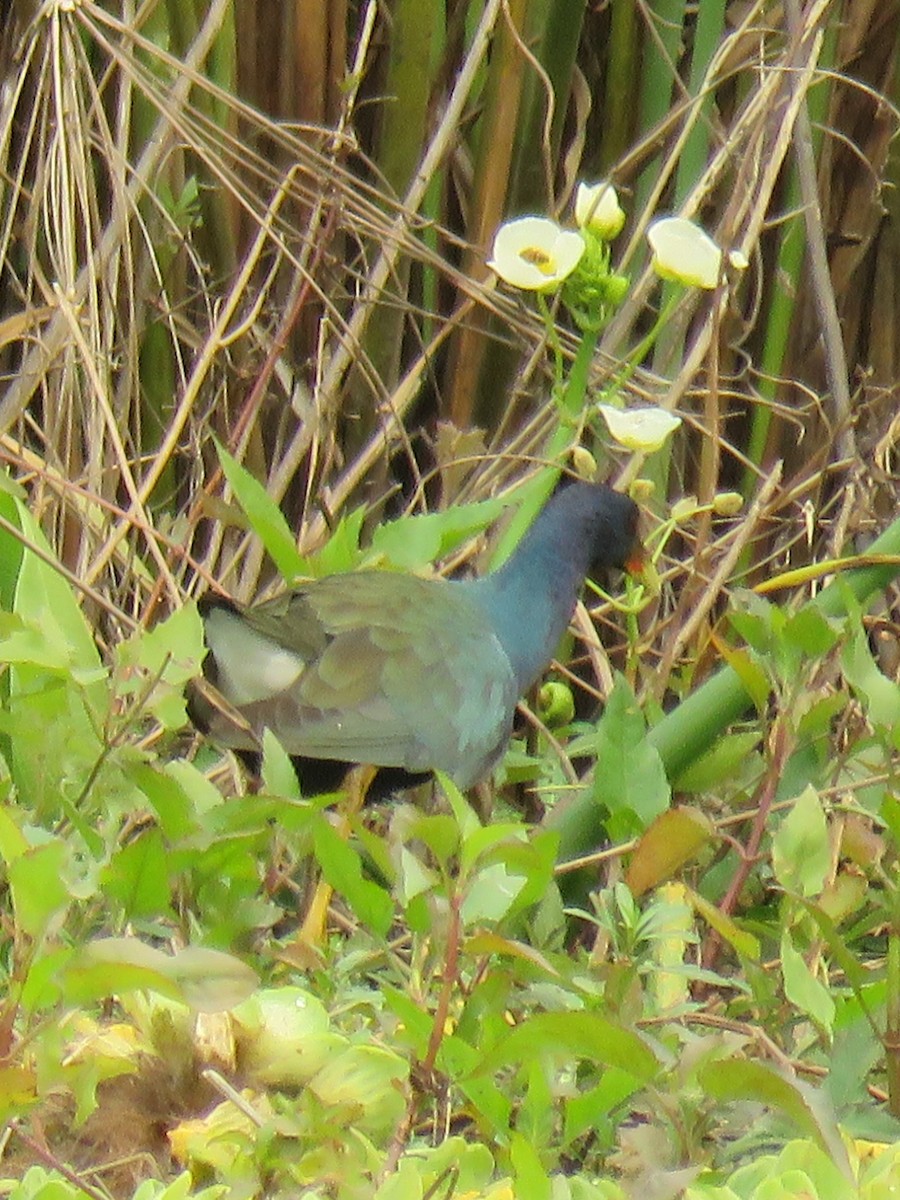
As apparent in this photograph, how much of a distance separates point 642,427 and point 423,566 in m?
0.28

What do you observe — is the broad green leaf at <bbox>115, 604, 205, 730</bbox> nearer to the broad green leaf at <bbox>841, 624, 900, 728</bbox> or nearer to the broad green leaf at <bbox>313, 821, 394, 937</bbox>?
the broad green leaf at <bbox>313, 821, 394, 937</bbox>

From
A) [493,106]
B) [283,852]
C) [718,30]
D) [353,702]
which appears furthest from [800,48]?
[283,852]

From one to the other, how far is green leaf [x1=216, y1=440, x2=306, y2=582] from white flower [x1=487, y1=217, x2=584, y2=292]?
0.27m

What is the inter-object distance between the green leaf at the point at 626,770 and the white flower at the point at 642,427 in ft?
0.72

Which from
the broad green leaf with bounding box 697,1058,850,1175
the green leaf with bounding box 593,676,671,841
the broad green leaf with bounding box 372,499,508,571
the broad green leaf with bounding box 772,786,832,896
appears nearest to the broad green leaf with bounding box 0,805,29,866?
the broad green leaf with bounding box 697,1058,850,1175

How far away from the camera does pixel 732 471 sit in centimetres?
216

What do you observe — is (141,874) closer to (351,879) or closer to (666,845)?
(351,879)

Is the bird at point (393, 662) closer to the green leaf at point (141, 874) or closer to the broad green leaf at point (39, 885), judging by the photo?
the green leaf at point (141, 874)

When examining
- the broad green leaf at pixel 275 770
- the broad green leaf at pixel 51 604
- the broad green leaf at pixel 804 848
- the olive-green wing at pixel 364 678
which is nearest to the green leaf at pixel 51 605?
the broad green leaf at pixel 51 604

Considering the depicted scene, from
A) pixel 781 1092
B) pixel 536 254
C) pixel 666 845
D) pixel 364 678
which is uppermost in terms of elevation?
pixel 536 254

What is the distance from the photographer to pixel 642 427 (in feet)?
4.99

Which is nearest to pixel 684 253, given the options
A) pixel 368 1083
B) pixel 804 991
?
pixel 804 991

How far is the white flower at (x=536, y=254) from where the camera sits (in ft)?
4.92

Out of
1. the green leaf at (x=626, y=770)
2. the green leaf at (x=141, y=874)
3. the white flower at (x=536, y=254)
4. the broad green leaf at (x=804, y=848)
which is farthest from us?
the white flower at (x=536, y=254)
